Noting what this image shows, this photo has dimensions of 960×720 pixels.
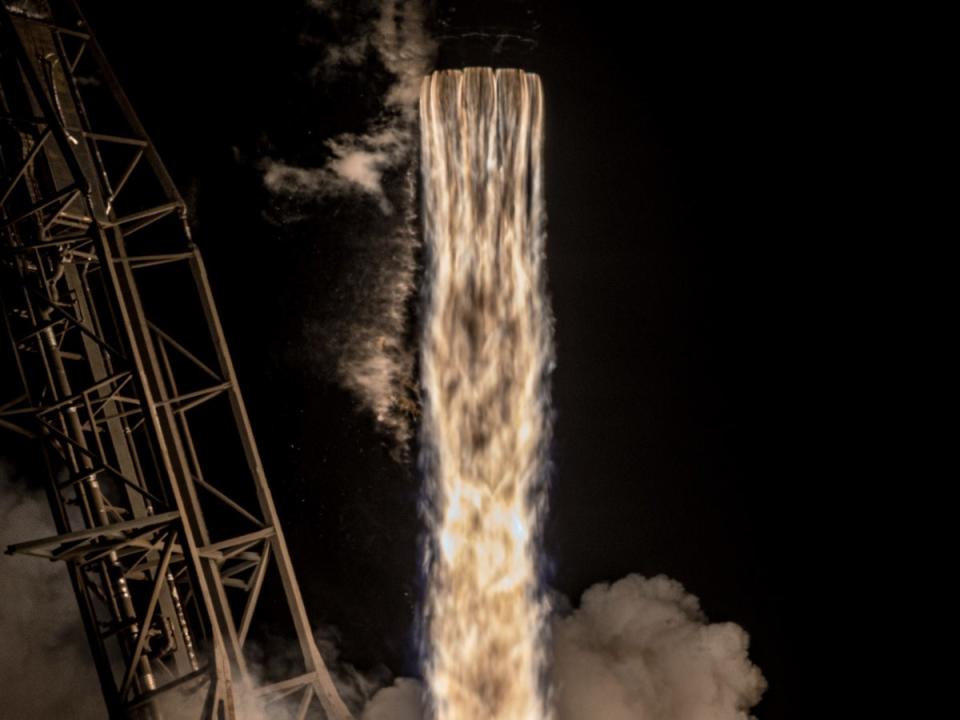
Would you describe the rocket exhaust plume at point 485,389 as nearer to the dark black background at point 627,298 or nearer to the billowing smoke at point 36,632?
the dark black background at point 627,298

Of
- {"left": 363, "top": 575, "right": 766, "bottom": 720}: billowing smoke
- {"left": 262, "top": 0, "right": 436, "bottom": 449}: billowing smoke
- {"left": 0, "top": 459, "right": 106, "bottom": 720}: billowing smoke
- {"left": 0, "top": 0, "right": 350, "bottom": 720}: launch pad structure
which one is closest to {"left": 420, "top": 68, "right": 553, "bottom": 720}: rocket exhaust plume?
{"left": 262, "top": 0, "right": 436, "bottom": 449}: billowing smoke

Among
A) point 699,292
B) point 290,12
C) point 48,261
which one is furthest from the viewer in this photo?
point 699,292

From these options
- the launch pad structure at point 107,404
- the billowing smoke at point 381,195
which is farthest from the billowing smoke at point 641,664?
the launch pad structure at point 107,404

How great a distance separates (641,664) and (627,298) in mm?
3908

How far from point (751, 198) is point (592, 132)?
1786 mm

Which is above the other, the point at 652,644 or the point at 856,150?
the point at 856,150

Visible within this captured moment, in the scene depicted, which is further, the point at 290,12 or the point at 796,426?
the point at 796,426

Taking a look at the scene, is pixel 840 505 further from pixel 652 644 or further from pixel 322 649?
pixel 322 649

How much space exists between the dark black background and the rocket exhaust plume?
28 cm

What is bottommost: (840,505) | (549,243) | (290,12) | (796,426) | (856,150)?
(840,505)

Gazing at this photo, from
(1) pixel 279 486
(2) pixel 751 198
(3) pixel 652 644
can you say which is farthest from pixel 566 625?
(2) pixel 751 198

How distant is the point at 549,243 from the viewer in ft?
36.4

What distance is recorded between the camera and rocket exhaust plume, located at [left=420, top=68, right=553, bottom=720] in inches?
424

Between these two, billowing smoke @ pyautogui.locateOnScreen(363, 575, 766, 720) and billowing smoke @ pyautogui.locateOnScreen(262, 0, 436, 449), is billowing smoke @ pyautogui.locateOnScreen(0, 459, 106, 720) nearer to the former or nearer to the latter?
billowing smoke @ pyautogui.locateOnScreen(363, 575, 766, 720)
